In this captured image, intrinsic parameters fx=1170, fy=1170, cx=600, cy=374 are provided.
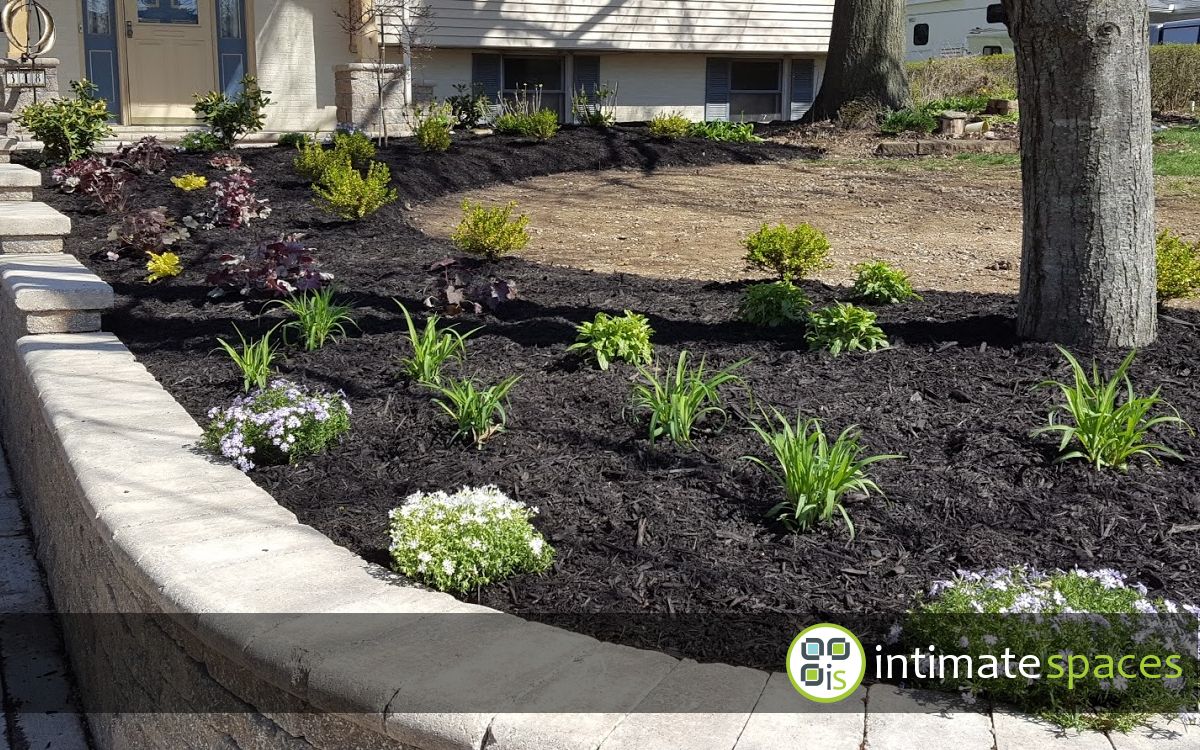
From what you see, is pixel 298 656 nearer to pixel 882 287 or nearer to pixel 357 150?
pixel 882 287

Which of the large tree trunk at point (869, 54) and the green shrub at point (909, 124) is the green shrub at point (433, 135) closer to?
the green shrub at point (909, 124)

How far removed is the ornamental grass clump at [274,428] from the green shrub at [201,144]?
22.8ft

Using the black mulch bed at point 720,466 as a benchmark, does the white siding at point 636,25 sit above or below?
above

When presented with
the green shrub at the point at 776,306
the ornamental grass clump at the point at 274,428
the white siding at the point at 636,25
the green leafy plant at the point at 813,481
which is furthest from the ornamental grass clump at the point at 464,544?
the white siding at the point at 636,25

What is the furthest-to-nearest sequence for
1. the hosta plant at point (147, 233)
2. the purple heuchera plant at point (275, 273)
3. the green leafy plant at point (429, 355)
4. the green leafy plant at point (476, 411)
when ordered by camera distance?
the hosta plant at point (147, 233), the purple heuchera plant at point (275, 273), the green leafy plant at point (429, 355), the green leafy plant at point (476, 411)

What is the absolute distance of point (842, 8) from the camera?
14.7 metres

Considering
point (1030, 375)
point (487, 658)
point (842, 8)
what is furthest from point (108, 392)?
point (842, 8)

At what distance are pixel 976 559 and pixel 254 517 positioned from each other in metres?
1.89

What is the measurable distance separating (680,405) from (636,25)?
589 inches

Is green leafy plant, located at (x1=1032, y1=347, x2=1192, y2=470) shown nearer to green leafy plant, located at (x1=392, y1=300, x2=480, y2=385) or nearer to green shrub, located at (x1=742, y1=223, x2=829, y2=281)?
green leafy plant, located at (x1=392, y1=300, x2=480, y2=385)

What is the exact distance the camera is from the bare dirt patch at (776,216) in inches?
278

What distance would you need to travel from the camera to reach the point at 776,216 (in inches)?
357

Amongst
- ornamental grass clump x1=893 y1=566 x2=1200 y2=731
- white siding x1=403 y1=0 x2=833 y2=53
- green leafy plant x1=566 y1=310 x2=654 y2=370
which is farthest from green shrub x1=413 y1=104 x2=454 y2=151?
ornamental grass clump x1=893 y1=566 x2=1200 y2=731

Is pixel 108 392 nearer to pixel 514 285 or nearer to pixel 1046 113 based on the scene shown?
pixel 514 285
